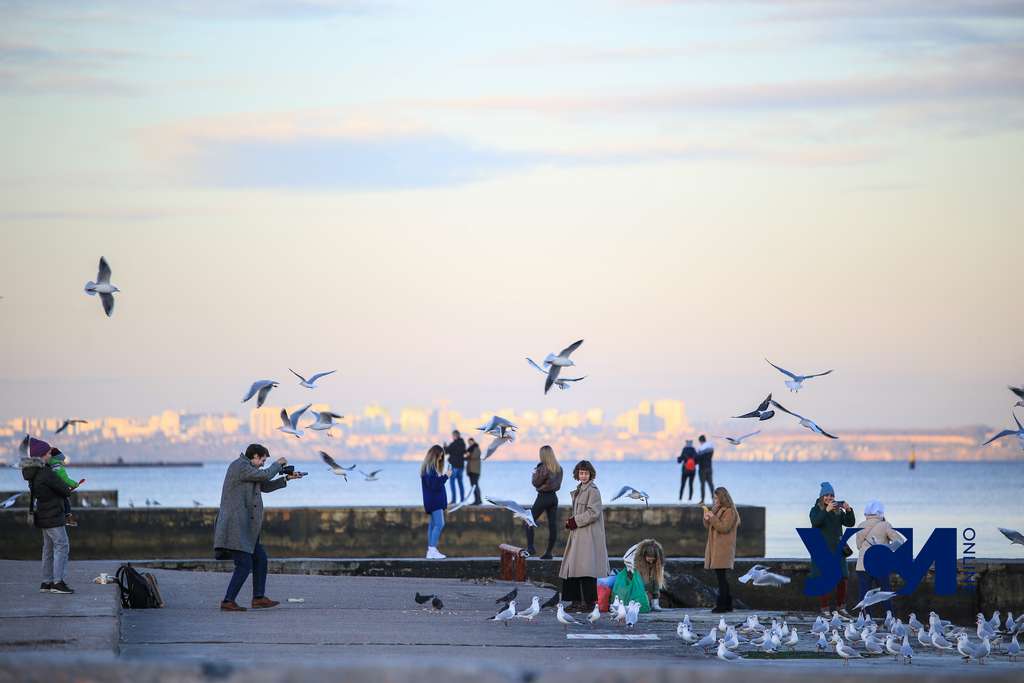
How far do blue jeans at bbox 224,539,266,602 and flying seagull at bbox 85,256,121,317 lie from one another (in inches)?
163

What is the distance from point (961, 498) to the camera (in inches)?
4537

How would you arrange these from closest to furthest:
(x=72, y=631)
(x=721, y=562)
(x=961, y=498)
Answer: (x=72, y=631) < (x=721, y=562) < (x=961, y=498)

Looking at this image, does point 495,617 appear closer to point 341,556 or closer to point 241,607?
point 241,607

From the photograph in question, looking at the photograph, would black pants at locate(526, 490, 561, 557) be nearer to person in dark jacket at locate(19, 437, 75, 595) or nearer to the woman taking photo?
the woman taking photo

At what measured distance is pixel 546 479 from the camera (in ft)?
67.4

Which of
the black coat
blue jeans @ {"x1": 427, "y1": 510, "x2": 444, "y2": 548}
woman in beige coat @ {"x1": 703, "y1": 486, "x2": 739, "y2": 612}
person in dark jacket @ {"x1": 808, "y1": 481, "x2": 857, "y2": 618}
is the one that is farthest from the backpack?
person in dark jacket @ {"x1": 808, "y1": 481, "x2": 857, "y2": 618}

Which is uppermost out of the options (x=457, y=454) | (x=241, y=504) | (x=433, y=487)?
(x=457, y=454)

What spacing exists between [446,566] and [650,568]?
169 inches

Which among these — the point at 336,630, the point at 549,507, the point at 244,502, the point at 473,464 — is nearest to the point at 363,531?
the point at 549,507

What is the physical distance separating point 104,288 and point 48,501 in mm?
3875

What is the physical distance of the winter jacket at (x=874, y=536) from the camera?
1750cm

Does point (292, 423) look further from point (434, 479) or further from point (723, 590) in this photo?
point (723, 590)

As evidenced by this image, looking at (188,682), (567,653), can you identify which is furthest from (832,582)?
(188,682)

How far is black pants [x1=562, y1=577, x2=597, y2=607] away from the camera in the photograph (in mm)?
16234
